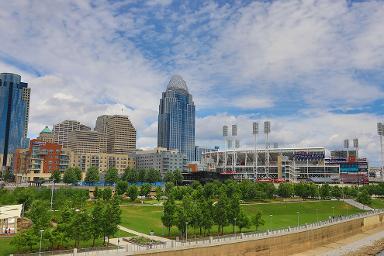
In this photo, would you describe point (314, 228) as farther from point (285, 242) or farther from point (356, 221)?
point (356, 221)

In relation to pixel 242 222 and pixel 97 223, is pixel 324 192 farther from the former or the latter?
pixel 97 223

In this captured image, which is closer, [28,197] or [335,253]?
[335,253]

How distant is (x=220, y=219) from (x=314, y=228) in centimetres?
3140

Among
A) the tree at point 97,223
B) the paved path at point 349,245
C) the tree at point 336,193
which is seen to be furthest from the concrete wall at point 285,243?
the tree at point 336,193

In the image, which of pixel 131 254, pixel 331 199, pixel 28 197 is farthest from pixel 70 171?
pixel 131 254

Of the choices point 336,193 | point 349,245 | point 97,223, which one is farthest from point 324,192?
point 97,223

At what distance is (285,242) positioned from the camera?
319 feet

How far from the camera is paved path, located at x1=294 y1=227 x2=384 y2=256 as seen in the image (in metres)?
105

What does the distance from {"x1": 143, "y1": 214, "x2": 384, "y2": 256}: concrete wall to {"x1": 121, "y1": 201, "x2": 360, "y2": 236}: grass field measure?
1115 centimetres

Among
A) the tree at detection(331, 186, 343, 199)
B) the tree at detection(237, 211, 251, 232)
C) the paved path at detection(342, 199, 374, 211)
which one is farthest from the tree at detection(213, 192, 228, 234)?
the tree at detection(331, 186, 343, 199)

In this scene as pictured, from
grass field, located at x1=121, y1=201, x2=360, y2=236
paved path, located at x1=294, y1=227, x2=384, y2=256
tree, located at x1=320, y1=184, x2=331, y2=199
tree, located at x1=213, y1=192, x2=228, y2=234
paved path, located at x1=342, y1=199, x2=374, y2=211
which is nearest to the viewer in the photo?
tree, located at x1=213, y1=192, x2=228, y2=234

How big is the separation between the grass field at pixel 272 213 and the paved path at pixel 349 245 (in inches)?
514

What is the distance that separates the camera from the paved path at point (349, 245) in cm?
10506

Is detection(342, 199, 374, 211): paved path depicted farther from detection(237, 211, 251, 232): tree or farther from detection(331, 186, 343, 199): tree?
detection(237, 211, 251, 232): tree
